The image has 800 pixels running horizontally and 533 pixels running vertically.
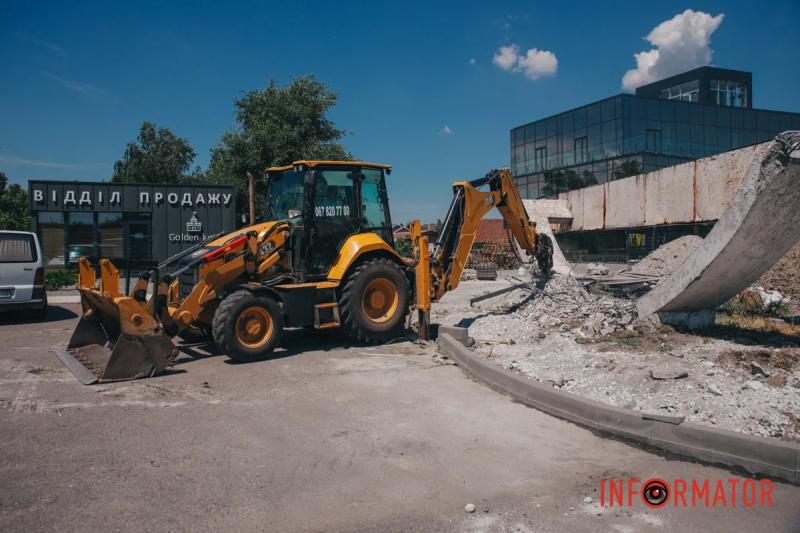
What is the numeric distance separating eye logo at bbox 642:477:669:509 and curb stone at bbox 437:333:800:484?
1.99ft

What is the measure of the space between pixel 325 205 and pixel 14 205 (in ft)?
135

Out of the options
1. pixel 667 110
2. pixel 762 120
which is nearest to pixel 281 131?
pixel 667 110

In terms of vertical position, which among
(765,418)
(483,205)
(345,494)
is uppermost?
(483,205)

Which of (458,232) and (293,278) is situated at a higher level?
(458,232)

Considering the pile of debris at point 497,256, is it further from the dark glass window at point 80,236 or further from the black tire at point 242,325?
the black tire at point 242,325

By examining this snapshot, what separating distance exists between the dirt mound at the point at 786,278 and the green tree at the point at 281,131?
19.4m

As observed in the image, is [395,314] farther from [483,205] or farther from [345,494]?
[345,494]

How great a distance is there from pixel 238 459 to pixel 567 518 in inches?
98.0

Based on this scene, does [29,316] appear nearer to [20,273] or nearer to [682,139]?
[20,273]

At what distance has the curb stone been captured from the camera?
12.9 feet

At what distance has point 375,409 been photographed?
571 cm

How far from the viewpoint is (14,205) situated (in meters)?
40.0

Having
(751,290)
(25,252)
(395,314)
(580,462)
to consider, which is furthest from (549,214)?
(580,462)

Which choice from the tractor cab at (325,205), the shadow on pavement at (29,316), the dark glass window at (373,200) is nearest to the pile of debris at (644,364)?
the dark glass window at (373,200)
